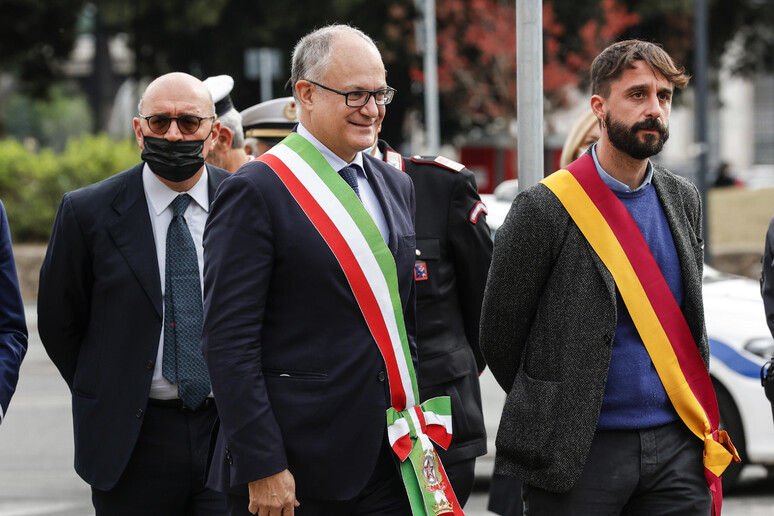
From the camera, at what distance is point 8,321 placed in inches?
139

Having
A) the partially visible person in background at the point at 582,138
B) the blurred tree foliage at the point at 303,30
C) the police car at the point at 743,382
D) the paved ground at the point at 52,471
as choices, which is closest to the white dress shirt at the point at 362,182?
the partially visible person in background at the point at 582,138

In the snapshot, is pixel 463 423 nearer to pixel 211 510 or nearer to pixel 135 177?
pixel 211 510

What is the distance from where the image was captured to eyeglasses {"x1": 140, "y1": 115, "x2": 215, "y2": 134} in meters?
3.94

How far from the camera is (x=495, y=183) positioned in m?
33.4

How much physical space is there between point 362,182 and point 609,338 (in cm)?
78

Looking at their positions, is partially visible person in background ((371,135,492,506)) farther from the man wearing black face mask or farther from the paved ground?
the paved ground

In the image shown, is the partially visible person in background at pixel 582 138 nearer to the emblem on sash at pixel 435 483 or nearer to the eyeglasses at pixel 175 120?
the eyeglasses at pixel 175 120

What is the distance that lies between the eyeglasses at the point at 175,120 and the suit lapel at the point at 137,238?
0.22 metres

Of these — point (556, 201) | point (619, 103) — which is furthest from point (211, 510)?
point (619, 103)

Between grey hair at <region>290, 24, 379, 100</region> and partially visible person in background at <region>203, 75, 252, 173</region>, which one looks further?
partially visible person in background at <region>203, 75, 252, 173</region>

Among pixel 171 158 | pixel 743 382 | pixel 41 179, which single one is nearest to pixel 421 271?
pixel 171 158

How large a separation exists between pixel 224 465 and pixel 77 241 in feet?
3.42

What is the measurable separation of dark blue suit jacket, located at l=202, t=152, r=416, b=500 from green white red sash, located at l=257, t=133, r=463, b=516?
0.10 feet

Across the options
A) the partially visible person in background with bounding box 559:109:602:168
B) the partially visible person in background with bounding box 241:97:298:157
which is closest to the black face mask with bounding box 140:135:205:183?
the partially visible person in background with bounding box 241:97:298:157
